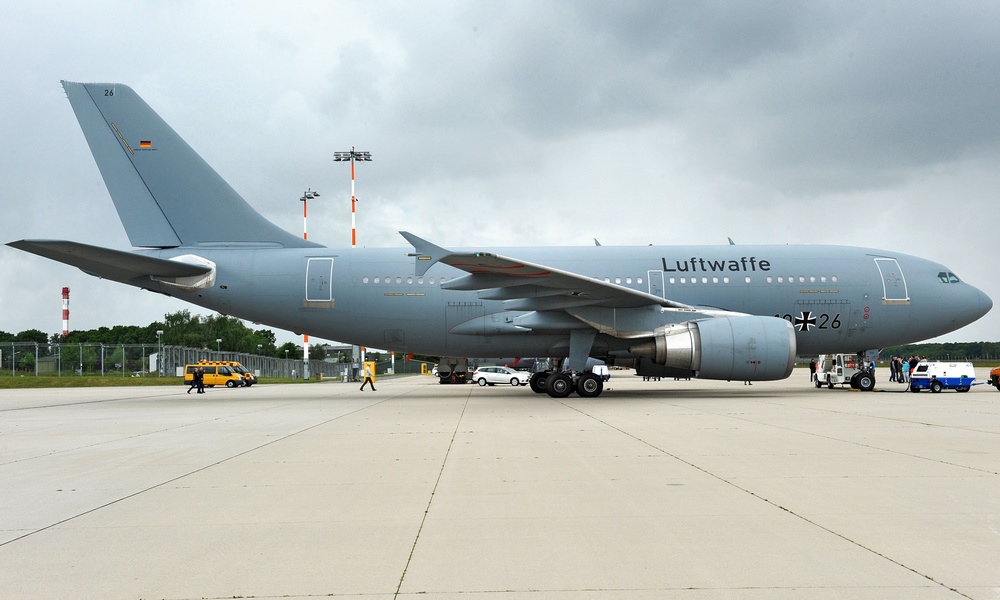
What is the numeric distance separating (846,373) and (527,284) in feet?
41.2

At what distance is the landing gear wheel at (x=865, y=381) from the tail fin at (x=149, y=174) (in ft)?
61.9

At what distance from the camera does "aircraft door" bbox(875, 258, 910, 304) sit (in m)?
20.3

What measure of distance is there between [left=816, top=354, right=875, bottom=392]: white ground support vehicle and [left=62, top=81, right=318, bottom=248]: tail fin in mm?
18378

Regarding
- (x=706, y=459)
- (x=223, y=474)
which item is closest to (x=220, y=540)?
(x=223, y=474)

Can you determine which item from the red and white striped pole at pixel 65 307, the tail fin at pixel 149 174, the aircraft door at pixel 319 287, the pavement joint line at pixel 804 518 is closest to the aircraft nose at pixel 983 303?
the pavement joint line at pixel 804 518

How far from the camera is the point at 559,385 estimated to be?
19.3m

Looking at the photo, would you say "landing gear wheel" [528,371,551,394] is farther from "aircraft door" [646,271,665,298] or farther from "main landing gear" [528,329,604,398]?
"aircraft door" [646,271,665,298]

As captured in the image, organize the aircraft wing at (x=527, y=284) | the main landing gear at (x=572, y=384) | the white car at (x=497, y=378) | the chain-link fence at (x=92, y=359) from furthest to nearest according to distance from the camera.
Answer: the chain-link fence at (x=92, y=359)
the white car at (x=497, y=378)
the main landing gear at (x=572, y=384)
the aircraft wing at (x=527, y=284)

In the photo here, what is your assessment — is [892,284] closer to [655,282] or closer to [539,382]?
[655,282]

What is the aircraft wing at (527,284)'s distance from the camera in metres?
15.9

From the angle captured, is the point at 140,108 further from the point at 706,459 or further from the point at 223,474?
the point at 706,459

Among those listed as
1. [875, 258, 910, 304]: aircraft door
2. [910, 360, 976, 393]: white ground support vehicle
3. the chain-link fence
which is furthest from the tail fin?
the chain-link fence

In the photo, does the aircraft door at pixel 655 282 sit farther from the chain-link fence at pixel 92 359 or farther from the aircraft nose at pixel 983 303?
the chain-link fence at pixel 92 359

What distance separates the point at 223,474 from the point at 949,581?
6.21 meters
